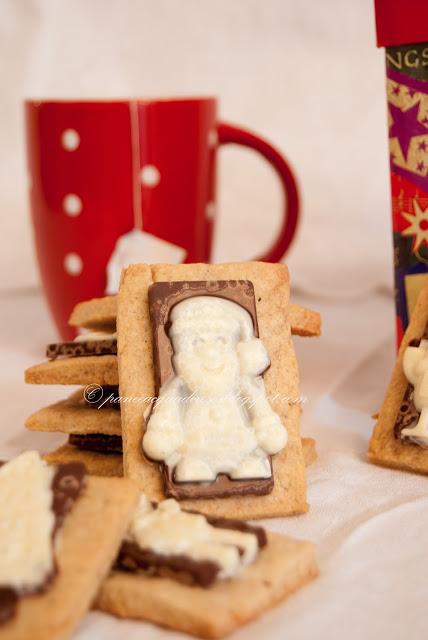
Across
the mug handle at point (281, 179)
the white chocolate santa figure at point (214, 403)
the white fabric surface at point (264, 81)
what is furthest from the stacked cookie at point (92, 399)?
the white fabric surface at point (264, 81)

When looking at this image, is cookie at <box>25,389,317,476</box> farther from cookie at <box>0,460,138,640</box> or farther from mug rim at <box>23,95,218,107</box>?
mug rim at <box>23,95,218,107</box>

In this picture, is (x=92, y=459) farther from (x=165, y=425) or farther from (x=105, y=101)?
(x=105, y=101)

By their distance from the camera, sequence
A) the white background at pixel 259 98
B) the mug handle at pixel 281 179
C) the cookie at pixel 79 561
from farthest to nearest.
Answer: the white background at pixel 259 98 → the mug handle at pixel 281 179 → the cookie at pixel 79 561

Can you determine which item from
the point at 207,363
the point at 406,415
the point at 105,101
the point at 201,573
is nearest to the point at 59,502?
the point at 201,573

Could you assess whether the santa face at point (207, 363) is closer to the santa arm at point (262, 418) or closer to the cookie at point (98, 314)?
the santa arm at point (262, 418)

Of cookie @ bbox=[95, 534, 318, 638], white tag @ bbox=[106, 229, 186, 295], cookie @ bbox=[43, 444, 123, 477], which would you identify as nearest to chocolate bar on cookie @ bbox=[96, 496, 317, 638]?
cookie @ bbox=[95, 534, 318, 638]

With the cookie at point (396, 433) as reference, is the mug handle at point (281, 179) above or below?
above
